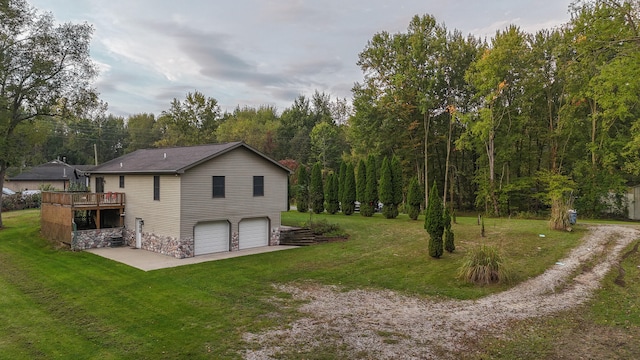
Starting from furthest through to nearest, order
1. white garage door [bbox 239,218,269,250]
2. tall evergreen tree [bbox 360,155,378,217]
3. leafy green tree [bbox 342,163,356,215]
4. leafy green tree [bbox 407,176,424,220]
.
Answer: leafy green tree [bbox 342,163,356,215] → tall evergreen tree [bbox 360,155,378,217] → leafy green tree [bbox 407,176,424,220] → white garage door [bbox 239,218,269,250]

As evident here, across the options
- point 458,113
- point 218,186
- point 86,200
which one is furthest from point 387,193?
point 86,200

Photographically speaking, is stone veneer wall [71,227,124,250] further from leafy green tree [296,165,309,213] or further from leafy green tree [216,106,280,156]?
leafy green tree [216,106,280,156]

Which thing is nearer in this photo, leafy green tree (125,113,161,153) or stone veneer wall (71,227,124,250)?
stone veneer wall (71,227,124,250)

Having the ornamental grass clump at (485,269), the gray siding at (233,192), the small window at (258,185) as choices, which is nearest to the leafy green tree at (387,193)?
the gray siding at (233,192)

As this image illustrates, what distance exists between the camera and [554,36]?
27172 mm

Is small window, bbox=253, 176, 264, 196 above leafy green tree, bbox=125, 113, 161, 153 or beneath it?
beneath

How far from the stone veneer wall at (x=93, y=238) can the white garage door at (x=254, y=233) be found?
6.43m

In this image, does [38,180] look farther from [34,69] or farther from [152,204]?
[152,204]

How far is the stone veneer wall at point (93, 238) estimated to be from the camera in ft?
57.5

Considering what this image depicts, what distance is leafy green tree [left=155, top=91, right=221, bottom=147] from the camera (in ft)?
150

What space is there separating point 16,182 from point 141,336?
4225cm

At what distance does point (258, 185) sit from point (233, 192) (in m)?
1.48

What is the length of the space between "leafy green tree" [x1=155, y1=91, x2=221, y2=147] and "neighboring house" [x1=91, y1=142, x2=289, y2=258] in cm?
2635

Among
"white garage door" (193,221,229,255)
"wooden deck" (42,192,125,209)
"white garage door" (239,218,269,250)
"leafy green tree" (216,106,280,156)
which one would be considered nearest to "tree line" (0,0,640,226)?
"wooden deck" (42,192,125,209)
